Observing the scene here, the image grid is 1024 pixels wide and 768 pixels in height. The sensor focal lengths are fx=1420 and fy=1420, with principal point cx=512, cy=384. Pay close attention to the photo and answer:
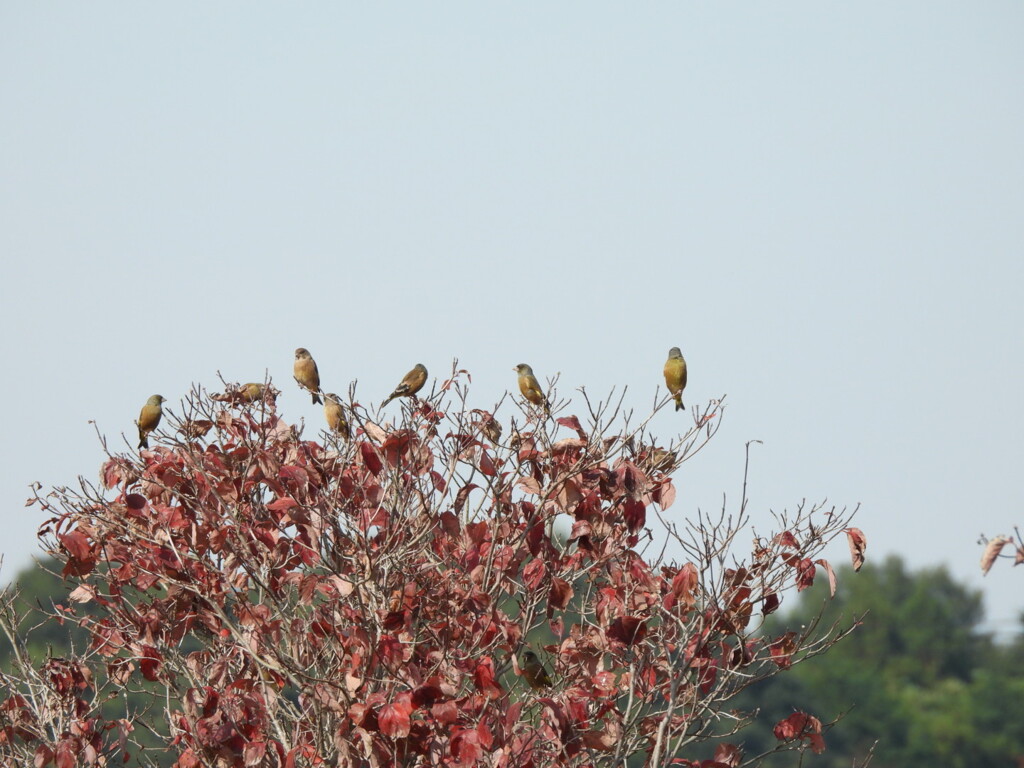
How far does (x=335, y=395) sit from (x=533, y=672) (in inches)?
61.4

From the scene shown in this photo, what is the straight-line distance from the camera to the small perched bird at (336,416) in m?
6.60

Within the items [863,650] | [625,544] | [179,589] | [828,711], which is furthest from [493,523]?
[863,650]

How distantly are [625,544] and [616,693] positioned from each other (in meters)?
0.66

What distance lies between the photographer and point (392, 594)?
6.34m

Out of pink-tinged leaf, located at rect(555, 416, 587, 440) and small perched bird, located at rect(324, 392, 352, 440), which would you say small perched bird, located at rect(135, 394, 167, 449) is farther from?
pink-tinged leaf, located at rect(555, 416, 587, 440)

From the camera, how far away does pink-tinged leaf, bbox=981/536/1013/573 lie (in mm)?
4364

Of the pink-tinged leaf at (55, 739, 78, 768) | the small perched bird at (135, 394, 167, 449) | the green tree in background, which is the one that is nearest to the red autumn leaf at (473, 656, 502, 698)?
the pink-tinged leaf at (55, 739, 78, 768)

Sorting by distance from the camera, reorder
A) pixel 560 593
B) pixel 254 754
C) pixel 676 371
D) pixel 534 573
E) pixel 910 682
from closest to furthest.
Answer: pixel 254 754 < pixel 560 593 < pixel 534 573 < pixel 676 371 < pixel 910 682

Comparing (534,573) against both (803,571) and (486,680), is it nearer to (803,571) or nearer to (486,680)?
(486,680)

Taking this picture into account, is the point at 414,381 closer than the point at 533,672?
No

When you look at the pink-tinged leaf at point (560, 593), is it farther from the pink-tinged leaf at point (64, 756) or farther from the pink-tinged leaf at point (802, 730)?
the pink-tinged leaf at point (64, 756)

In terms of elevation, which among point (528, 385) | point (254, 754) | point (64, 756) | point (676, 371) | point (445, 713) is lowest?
point (64, 756)

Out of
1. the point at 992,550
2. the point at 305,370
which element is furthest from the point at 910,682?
the point at 992,550

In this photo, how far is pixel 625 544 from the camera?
6418mm
